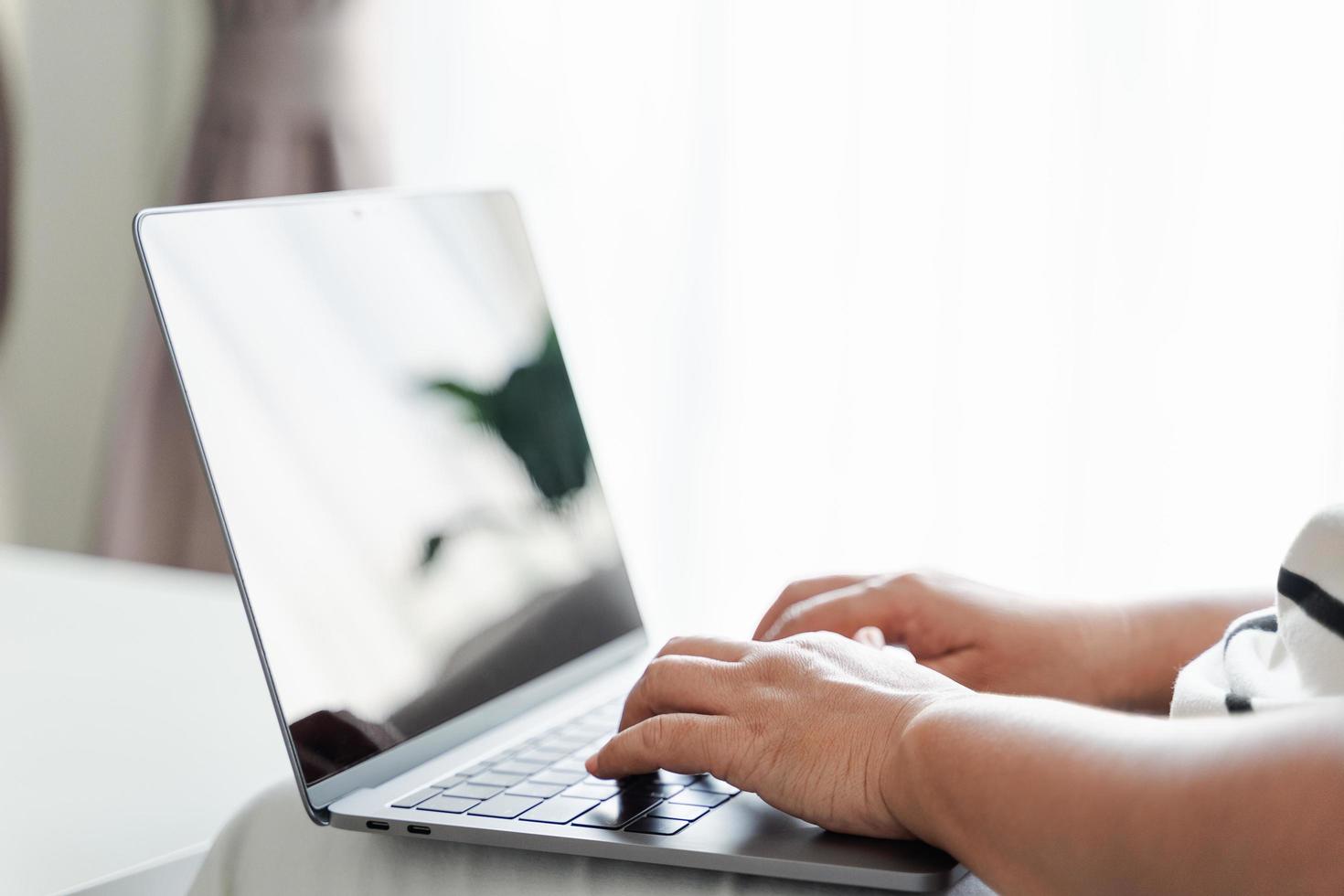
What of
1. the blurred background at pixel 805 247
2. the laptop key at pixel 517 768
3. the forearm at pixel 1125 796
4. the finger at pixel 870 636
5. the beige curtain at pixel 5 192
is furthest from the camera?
the blurred background at pixel 805 247

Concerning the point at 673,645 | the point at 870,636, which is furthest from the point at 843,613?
the point at 673,645

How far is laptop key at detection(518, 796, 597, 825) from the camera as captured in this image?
51 cm

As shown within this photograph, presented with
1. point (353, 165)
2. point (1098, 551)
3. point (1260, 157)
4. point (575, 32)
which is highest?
point (575, 32)

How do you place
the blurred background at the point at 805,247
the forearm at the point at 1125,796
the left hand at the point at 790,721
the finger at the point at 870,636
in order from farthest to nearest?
1. the blurred background at the point at 805,247
2. the finger at the point at 870,636
3. the left hand at the point at 790,721
4. the forearm at the point at 1125,796

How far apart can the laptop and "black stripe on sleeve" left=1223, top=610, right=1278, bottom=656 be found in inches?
8.5

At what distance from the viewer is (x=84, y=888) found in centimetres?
66

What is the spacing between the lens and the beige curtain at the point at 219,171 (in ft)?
4.14

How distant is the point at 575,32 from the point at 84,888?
1195mm

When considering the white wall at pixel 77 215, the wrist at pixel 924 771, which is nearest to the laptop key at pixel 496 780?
the wrist at pixel 924 771

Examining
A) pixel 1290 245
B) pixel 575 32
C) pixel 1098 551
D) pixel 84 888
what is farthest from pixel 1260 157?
pixel 84 888

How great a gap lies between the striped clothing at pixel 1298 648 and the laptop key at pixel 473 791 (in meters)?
0.31

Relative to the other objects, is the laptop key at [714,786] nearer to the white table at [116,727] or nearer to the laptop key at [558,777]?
the laptop key at [558,777]

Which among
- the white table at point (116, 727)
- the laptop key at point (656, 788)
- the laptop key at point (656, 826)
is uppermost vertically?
the laptop key at point (656, 826)

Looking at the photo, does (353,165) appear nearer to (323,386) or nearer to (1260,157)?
(323,386)
